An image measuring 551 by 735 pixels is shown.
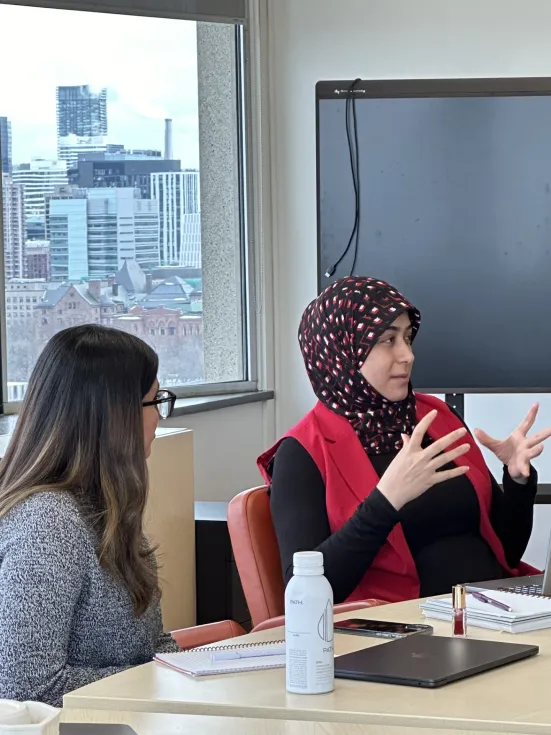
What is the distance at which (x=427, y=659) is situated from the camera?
1.51m

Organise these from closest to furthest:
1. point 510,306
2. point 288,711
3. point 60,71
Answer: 1. point 288,711
2. point 510,306
3. point 60,71

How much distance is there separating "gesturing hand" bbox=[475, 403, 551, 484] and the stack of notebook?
582mm

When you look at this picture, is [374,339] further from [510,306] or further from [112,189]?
[112,189]

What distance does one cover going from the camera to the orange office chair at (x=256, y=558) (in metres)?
2.36

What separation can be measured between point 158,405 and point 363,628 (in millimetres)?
509

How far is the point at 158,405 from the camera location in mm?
1901

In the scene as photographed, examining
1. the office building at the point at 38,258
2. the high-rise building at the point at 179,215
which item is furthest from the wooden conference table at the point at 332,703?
the high-rise building at the point at 179,215

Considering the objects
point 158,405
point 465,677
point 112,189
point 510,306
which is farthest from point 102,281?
point 465,677

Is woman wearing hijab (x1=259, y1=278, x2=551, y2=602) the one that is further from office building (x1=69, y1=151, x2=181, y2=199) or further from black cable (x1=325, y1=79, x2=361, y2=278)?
office building (x1=69, y1=151, x2=181, y2=199)

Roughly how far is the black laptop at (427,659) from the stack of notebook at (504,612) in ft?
0.40

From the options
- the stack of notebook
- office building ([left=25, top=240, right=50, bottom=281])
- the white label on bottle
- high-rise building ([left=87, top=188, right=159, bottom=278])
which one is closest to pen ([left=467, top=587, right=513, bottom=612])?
the stack of notebook

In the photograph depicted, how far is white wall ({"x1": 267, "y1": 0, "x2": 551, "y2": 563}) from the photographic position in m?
4.16

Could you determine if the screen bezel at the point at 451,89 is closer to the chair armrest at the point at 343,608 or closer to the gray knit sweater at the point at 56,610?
the chair armrest at the point at 343,608

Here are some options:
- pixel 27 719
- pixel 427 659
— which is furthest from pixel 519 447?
pixel 27 719
